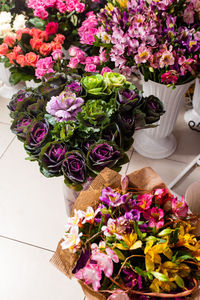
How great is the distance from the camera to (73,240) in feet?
2.12

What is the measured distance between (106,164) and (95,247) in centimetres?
30

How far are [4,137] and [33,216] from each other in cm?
63

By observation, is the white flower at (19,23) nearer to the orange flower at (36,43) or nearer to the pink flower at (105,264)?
the orange flower at (36,43)

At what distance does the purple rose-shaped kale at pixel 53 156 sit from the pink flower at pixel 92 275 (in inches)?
14.5

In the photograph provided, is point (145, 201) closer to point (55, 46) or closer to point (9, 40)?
point (55, 46)

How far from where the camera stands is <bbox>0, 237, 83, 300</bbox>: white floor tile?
1279mm

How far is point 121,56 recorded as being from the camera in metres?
1.19

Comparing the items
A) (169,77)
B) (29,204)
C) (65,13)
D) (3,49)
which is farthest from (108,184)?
(65,13)

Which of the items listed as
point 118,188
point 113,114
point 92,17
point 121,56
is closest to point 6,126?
point 92,17

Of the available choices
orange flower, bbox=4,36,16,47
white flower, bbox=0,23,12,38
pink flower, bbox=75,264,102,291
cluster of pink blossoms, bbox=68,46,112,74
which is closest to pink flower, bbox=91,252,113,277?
pink flower, bbox=75,264,102,291

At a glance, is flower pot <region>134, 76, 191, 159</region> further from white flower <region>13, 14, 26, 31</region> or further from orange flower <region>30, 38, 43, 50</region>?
white flower <region>13, 14, 26, 31</region>

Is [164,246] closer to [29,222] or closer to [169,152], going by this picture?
[29,222]

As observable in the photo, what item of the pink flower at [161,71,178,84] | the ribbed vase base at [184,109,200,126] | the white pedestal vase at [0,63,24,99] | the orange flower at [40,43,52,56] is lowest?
the ribbed vase base at [184,109,200,126]

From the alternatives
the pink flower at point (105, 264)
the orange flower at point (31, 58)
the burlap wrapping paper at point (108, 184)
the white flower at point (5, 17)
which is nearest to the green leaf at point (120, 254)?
the pink flower at point (105, 264)
